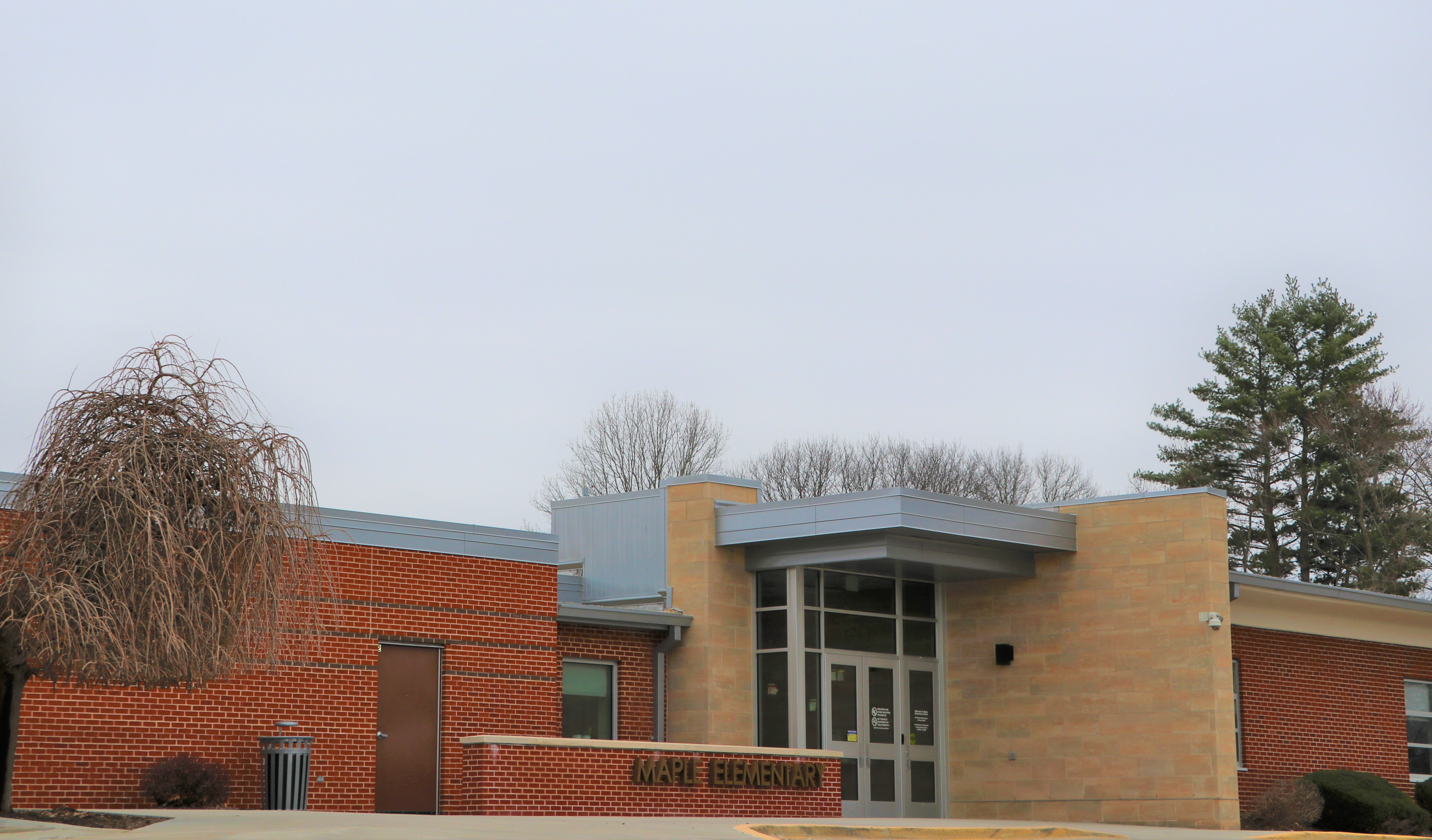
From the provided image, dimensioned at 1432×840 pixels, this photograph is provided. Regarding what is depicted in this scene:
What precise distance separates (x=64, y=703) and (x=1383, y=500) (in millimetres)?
39948

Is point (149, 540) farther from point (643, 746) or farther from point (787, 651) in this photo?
point (787, 651)

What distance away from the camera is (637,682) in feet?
75.9

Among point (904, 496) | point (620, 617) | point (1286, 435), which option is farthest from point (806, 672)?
point (1286, 435)

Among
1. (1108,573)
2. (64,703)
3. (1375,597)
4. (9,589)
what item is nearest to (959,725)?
(1108,573)

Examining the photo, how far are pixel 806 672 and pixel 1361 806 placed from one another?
8383 millimetres

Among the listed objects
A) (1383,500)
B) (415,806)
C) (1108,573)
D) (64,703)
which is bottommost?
(415,806)

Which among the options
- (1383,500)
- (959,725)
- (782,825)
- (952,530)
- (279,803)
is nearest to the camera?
(782,825)

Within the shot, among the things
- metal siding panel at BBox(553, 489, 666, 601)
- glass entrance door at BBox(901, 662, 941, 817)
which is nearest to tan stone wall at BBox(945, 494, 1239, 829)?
glass entrance door at BBox(901, 662, 941, 817)

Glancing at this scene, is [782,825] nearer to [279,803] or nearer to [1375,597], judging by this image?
[279,803]

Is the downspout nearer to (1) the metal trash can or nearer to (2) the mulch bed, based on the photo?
(1) the metal trash can

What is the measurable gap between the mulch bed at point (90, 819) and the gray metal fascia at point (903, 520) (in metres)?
10.1

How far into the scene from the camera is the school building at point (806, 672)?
768 inches

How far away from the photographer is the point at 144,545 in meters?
13.2

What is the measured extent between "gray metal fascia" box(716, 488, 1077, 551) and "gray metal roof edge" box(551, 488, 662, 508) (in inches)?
47.2
